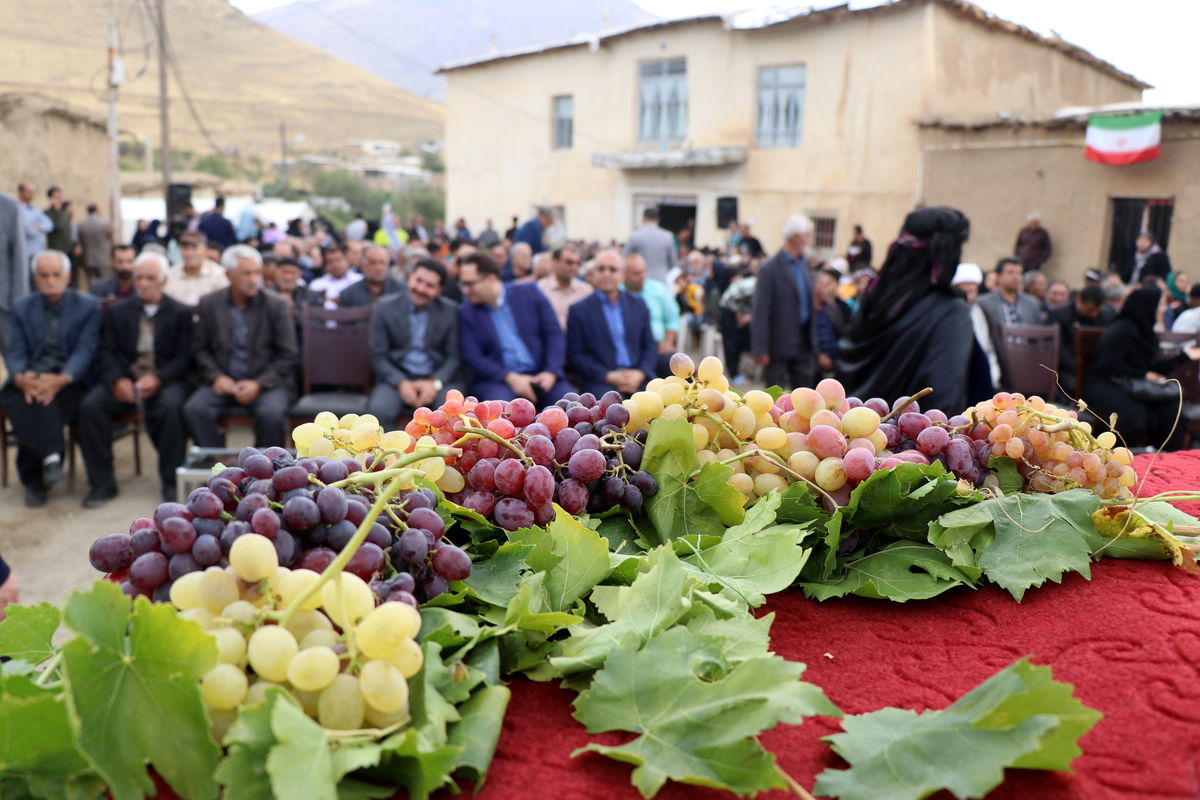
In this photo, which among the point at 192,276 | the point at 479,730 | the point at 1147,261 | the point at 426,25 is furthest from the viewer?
the point at 426,25

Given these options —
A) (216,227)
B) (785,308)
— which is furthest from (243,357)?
(216,227)

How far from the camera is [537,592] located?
1092 mm

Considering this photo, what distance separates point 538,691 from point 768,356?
275 inches

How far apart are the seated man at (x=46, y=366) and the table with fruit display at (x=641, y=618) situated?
5.59m

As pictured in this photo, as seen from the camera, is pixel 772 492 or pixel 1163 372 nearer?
pixel 772 492

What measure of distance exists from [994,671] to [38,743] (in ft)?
3.11

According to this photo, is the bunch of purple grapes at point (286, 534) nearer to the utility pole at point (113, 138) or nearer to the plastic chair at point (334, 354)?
the plastic chair at point (334, 354)

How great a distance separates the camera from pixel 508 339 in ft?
21.4

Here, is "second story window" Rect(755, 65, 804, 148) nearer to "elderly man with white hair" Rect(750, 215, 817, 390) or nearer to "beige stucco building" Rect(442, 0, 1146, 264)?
"beige stucco building" Rect(442, 0, 1146, 264)

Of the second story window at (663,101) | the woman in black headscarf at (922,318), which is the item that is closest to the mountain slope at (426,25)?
the second story window at (663,101)

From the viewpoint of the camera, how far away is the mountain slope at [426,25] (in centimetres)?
16162

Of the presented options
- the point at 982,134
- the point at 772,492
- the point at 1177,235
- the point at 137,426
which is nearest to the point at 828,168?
the point at 982,134

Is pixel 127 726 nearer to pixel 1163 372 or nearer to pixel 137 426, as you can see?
pixel 137 426

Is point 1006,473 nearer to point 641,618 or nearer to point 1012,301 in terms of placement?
point 641,618
